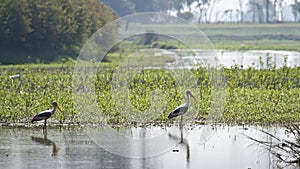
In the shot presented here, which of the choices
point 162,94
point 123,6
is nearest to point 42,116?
point 162,94

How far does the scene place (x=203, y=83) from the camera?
58.5 ft

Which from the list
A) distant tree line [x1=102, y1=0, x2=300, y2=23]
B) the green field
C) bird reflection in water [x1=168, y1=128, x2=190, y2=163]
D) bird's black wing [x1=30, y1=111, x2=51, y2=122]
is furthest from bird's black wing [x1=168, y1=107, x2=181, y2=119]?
distant tree line [x1=102, y1=0, x2=300, y2=23]

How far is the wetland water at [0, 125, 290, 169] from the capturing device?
10359mm

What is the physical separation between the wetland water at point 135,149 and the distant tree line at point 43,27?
1967 centimetres

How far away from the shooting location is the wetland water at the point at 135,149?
10.4m

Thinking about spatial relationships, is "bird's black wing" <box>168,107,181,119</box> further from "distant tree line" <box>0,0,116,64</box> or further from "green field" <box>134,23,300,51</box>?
"green field" <box>134,23,300,51</box>

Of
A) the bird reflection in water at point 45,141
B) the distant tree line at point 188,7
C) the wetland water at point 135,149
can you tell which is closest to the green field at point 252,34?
the distant tree line at point 188,7

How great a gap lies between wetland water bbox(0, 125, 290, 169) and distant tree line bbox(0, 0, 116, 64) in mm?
19665

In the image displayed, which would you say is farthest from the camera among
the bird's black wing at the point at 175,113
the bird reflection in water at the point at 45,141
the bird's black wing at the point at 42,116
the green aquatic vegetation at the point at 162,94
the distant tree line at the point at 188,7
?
the distant tree line at the point at 188,7

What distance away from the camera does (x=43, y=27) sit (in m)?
34.7

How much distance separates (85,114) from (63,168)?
4860 millimetres

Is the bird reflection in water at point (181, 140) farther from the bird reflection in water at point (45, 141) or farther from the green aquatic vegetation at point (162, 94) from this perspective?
the bird reflection in water at point (45, 141)

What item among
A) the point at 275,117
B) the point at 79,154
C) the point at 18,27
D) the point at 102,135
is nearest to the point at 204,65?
the point at 275,117

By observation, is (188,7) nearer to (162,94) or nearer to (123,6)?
(123,6)
